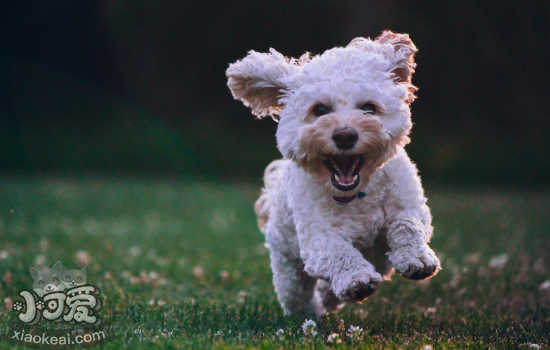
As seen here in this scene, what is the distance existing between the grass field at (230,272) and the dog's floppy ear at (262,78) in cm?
142

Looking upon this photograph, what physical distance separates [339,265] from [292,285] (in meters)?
1.12

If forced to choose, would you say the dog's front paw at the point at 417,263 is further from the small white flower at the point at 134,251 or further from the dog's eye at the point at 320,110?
the small white flower at the point at 134,251

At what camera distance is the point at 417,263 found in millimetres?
3207

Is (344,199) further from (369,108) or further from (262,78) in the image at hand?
(262,78)

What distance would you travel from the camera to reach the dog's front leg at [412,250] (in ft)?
10.6

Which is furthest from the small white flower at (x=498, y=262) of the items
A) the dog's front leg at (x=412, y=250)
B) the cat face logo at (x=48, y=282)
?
the cat face logo at (x=48, y=282)

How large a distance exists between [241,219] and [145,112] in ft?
27.1

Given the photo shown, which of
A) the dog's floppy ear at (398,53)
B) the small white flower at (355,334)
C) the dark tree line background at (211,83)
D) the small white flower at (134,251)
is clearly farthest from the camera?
the dark tree line background at (211,83)

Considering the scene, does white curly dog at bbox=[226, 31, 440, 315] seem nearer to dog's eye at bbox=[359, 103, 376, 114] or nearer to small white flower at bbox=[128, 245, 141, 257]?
dog's eye at bbox=[359, 103, 376, 114]

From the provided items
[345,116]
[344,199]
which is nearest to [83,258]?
[344,199]

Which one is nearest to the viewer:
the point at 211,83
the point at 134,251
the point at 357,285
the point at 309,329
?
the point at 357,285

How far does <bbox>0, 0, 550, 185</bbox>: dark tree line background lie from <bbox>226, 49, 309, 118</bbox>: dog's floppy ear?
12.1 meters

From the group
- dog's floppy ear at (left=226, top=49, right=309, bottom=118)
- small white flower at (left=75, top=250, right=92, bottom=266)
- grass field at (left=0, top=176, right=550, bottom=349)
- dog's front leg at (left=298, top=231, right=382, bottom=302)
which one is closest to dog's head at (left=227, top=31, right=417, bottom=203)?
dog's floppy ear at (left=226, top=49, right=309, bottom=118)

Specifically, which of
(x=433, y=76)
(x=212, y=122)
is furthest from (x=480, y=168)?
(x=212, y=122)
